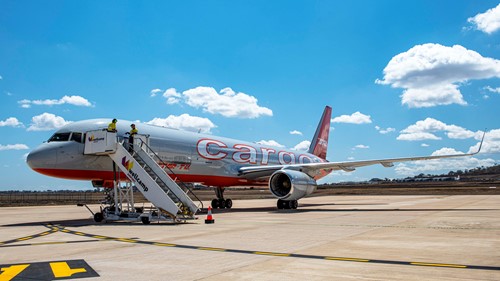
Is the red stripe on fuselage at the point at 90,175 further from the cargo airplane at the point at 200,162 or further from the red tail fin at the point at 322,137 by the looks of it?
the red tail fin at the point at 322,137

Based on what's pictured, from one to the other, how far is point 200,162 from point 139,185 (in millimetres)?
6652

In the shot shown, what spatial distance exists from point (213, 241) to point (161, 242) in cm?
111

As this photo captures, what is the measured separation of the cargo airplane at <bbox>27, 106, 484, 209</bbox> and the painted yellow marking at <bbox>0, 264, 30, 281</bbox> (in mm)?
9353

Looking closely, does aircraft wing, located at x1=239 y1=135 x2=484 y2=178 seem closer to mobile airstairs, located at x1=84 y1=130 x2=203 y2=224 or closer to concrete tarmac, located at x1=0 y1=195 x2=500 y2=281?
mobile airstairs, located at x1=84 y1=130 x2=203 y2=224

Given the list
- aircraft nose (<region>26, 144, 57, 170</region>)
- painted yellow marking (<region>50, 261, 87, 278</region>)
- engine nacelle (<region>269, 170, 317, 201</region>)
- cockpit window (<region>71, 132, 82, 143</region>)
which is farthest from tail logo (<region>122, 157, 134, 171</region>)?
painted yellow marking (<region>50, 261, 87, 278</region>)

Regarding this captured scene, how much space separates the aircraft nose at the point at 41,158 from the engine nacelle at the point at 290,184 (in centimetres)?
980

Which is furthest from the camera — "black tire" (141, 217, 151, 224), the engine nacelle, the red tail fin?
the red tail fin

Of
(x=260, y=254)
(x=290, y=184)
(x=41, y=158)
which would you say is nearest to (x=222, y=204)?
(x=290, y=184)

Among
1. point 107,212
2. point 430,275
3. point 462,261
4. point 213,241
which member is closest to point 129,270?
point 213,241

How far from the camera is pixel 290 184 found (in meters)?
20.4

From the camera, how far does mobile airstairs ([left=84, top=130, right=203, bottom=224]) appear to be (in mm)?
14250

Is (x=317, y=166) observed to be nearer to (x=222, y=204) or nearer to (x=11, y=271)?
(x=222, y=204)

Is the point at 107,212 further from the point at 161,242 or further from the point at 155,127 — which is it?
the point at 161,242

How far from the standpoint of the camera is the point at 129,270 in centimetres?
615
